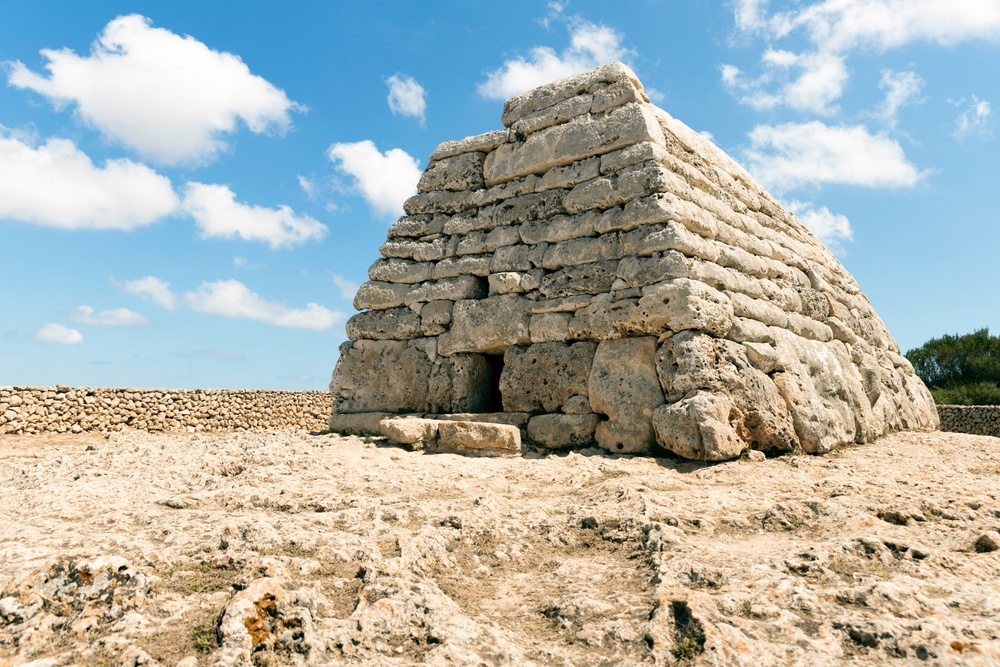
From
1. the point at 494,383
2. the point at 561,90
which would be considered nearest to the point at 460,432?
the point at 494,383

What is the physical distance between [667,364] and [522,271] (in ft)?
5.78

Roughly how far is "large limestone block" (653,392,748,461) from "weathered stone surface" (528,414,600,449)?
2.08 ft

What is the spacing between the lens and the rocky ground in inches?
86.4

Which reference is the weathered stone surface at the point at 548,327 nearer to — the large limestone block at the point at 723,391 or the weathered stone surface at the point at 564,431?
the weathered stone surface at the point at 564,431

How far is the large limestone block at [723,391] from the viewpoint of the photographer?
4891mm

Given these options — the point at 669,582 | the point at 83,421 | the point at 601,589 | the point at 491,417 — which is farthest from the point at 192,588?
the point at 83,421

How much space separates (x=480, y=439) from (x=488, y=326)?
1269 millimetres

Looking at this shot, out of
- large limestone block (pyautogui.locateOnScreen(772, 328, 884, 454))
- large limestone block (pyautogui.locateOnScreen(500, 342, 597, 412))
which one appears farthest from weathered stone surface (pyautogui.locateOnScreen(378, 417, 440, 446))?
large limestone block (pyautogui.locateOnScreen(772, 328, 884, 454))

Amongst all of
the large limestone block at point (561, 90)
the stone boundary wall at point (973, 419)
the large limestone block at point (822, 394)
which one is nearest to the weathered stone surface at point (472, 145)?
the large limestone block at point (561, 90)

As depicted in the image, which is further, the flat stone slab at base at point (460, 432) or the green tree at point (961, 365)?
the green tree at point (961, 365)

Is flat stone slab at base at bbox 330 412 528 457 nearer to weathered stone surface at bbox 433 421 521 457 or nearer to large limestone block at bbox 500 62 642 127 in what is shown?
weathered stone surface at bbox 433 421 521 457

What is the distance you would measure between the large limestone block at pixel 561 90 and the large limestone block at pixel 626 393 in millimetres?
2636

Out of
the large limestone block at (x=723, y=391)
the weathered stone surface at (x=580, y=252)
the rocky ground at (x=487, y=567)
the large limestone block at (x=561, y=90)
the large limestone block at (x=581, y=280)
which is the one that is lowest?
the rocky ground at (x=487, y=567)

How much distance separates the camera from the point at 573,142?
20.7ft
